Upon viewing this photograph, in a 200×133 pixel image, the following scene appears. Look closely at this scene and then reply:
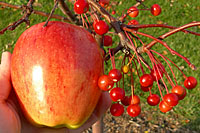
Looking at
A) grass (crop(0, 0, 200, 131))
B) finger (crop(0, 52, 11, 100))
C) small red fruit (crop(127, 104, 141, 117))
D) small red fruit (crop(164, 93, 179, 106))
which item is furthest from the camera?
grass (crop(0, 0, 200, 131))

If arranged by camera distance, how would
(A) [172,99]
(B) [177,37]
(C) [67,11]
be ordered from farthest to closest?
(B) [177,37]
(C) [67,11]
(A) [172,99]

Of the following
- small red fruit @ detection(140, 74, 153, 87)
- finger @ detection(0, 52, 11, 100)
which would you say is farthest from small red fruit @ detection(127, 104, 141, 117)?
finger @ detection(0, 52, 11, 100)

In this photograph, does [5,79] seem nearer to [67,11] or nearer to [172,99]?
[67,11]

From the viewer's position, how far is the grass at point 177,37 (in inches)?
130

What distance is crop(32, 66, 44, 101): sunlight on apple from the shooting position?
1.12 metres

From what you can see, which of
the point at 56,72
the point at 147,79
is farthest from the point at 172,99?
the point at 56,72

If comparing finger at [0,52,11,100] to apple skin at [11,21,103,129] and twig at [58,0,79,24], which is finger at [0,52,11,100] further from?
twig at [58,0,79,24]

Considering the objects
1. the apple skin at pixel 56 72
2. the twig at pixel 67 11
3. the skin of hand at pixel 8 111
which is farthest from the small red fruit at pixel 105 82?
the twig at pixel 67 11

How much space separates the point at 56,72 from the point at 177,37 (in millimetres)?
3660

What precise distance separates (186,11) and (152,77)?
14.2 feet

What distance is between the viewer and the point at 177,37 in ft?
14.3

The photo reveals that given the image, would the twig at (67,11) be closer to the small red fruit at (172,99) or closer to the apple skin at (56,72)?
the apple skin at (56,72)

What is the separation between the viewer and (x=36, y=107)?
1166 mm

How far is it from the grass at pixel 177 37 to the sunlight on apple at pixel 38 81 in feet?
7.78
